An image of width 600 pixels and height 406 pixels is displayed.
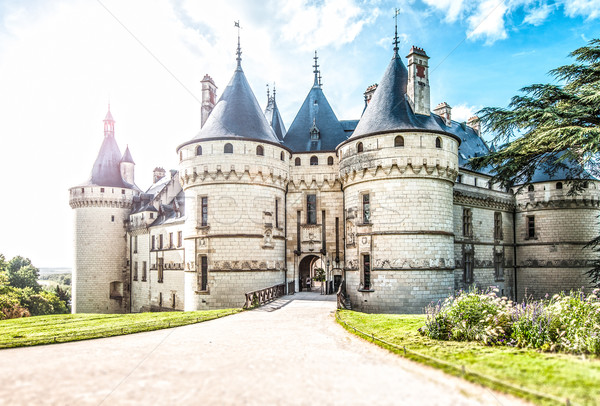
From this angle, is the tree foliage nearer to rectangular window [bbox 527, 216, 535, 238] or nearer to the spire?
rectangular window [bbox 527, 216, 535, 238]

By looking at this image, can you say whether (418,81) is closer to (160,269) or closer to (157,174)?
(160,269)

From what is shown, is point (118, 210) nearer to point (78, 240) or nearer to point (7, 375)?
point (78, 240)

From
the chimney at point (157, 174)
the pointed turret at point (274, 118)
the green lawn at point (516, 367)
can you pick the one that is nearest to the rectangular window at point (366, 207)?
the pointed turret at point (274, 118)

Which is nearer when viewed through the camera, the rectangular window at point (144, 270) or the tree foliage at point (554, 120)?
the tree foliage at point (554, 120)

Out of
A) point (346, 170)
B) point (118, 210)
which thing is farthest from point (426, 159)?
point (118, 210)

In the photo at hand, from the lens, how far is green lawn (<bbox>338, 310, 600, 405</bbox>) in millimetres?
6699

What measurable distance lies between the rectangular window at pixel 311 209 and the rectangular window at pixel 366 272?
4749 mm

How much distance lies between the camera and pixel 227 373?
8.46 metres

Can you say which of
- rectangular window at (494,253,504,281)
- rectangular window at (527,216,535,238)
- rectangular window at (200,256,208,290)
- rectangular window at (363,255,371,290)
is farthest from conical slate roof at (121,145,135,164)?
rectangular window at (527,216,535,238)

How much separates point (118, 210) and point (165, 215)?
661cm

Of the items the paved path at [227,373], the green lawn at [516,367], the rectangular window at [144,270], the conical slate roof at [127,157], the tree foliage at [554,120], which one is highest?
the conical slate roof at [127,157]

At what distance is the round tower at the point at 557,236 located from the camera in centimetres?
3022

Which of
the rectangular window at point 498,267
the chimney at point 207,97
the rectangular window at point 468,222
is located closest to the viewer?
the chimney at point 207,97

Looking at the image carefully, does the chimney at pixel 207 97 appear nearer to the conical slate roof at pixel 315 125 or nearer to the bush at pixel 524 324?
the conical slate roof at pixel 315 125
